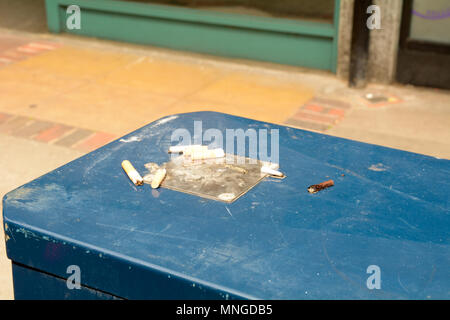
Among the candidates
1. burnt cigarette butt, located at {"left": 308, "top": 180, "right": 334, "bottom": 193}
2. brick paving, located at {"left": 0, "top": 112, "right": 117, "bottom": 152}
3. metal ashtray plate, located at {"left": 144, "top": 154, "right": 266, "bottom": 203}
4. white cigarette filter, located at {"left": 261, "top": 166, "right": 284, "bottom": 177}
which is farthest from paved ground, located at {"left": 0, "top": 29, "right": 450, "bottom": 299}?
burnt cigarette butt, located at {"left": 308, "top": 180, "right": 334, "bottom": 193}

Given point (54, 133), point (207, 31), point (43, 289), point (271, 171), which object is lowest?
point (54, 133)

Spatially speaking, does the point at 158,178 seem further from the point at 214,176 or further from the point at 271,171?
the point at 271,171

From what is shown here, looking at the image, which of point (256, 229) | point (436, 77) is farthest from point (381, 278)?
point (436, 77)

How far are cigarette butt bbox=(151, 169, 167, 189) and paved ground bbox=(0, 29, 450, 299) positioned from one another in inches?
70.7

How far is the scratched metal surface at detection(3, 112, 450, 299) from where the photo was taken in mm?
1483

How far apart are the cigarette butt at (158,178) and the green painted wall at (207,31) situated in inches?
138

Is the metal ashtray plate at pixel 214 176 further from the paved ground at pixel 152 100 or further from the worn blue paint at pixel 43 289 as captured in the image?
the paved ground at pixel 152 100

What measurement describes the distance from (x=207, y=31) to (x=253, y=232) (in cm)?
430

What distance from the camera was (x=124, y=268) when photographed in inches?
61.6

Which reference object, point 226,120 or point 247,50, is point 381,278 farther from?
point 247,50

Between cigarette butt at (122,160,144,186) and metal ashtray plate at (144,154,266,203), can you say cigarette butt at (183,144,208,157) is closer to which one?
metal ashtray plate at (144,154,266,203)

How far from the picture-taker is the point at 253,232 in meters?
1.66

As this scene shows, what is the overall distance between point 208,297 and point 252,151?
804 millimetres

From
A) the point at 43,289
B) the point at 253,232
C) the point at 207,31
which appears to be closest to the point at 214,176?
the point at 253,232
